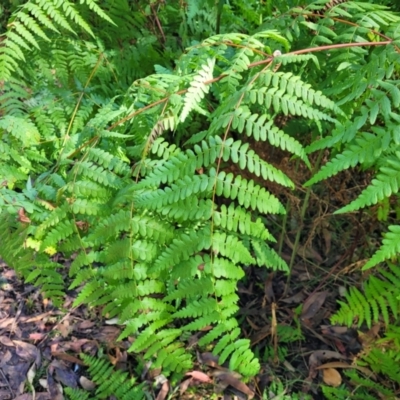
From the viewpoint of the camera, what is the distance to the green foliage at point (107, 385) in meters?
2.14

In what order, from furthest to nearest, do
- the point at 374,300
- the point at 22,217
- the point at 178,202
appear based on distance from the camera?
the point at 374,300 → the point at 22,217 → the point at 178,202

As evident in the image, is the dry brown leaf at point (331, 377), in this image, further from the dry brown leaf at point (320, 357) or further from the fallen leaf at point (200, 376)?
the fallen leaf at point (200, 376)

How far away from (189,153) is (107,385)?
1361 millimetres

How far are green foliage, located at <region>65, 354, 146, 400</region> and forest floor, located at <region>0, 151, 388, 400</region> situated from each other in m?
0.09

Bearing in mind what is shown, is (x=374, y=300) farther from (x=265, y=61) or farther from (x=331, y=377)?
(x=265, y=61)

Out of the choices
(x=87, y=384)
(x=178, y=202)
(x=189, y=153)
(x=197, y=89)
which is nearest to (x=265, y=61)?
(x=197, y=89)

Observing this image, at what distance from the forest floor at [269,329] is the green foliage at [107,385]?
0.29ft

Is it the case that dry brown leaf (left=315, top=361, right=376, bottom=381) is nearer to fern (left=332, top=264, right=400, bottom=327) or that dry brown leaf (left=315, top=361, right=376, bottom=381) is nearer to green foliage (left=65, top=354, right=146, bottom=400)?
fern (left=332, top=264, right=400, bottom=327)

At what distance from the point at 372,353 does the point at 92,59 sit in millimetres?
1850

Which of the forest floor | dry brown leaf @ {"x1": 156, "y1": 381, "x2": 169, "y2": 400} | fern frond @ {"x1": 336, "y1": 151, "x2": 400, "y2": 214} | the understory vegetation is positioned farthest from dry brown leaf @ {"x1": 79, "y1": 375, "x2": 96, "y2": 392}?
fern frond @ {"x1": 336, "y1": 151, "x2": 400, "y2": 214}

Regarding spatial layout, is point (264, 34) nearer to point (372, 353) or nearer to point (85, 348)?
point (372, 353)

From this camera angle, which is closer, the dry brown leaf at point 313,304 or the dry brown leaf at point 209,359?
the dry brown leaf at point 209,359

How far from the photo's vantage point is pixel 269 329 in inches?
92.7

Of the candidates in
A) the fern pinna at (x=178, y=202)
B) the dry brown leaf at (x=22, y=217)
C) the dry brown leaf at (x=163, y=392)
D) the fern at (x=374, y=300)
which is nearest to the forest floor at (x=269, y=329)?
the dry brown leaf at (x=163, y=392)
